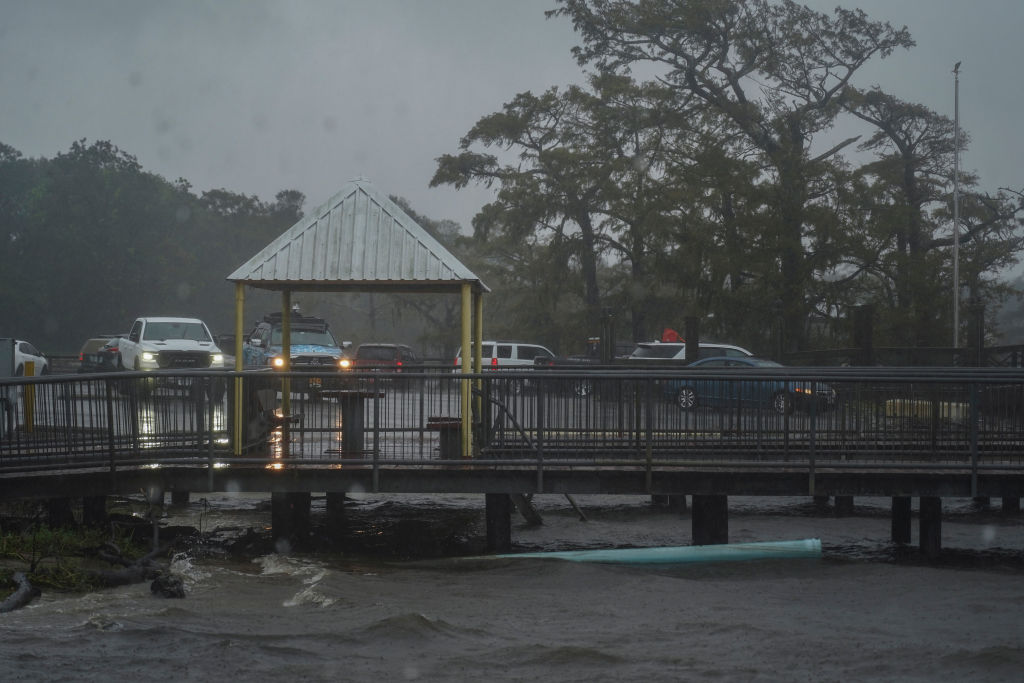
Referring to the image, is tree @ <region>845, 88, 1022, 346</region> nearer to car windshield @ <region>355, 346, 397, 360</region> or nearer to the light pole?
the light pole

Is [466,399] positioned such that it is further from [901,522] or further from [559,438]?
[901,522]

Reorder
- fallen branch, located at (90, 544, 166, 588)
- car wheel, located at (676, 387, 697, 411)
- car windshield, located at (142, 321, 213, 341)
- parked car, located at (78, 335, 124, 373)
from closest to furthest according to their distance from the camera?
fallen branch, located at (90, 544, 166, 588), car wheel, located at (676, 387, 697, 411), car windshield, located at (142, 321, 213, 341), parked car, located at (78, 335, 124, 373)

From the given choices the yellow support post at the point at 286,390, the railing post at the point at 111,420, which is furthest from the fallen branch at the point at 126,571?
the yellow support post at the point at 286,390

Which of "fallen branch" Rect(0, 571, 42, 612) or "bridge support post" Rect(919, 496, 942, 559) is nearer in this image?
"fallen branch" Rect(0, 571, 42, 612)

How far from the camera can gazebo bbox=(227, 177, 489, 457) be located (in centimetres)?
1461

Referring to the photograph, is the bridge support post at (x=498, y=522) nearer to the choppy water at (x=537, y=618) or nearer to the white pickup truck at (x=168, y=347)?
the choppy water at (x=537, y=618)

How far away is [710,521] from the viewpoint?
1462cm

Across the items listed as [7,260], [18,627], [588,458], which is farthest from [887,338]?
[7,260]

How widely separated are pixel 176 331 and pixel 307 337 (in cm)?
414

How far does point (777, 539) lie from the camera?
1650 centimetres

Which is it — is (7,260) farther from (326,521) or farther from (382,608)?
(382,608)

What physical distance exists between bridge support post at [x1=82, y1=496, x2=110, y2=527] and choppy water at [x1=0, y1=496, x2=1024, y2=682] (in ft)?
4.28

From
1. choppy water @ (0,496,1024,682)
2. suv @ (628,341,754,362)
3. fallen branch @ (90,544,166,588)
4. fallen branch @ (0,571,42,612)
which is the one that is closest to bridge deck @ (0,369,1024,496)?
fallen branch @ (90,544,166,588)

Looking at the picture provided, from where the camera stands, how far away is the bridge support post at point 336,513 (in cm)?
1650
